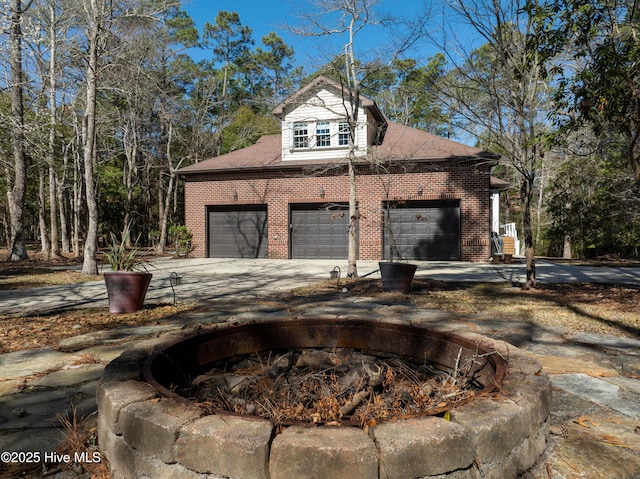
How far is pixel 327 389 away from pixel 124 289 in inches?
157

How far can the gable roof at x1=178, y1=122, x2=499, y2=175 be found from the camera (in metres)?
13.9

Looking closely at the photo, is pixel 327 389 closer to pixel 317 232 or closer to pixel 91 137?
pixel 91 137

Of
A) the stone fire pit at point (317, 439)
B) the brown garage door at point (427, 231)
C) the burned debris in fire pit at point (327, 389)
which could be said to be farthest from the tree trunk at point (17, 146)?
the brown garage door at point (427, 231)

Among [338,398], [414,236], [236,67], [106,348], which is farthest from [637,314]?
[236,67]

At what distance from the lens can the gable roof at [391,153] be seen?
1393 cm

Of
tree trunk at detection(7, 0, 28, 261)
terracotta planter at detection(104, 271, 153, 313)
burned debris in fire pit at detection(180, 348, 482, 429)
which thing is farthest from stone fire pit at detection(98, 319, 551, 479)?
tree trunk at detection(7, 0, 28, 261)

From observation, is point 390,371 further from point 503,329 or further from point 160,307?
point 160,307

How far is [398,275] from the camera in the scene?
659 centimetres

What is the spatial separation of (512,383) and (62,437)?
7.02 ft

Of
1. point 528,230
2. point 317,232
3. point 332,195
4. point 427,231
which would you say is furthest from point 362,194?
point 528,230

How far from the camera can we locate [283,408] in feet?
5.91

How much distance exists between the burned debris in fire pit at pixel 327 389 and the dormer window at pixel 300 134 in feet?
45.7

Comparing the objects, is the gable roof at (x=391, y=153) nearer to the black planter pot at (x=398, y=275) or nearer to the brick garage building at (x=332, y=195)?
the brick garage building at (x=332, y=195)

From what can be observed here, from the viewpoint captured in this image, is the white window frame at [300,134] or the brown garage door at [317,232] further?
the white window frame at [300,134]
